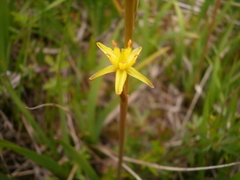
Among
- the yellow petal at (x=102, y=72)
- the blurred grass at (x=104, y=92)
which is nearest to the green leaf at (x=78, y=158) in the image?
the blurred grass at (x=104, y=92)

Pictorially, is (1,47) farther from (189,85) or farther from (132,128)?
(189,85)

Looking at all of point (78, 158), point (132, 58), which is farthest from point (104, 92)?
point (132, 58)

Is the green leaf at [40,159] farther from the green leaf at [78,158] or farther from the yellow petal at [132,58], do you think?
the yellow petal at [132,58]

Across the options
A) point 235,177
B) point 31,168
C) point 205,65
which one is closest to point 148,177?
point 235,177

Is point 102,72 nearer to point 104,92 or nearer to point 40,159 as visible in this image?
point 40,159

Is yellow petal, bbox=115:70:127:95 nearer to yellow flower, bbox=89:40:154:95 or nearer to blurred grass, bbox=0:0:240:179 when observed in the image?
yellow flower, bbox=89:40:154:95

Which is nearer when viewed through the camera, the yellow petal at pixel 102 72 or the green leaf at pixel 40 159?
the yellow petal at pixel 102 72
